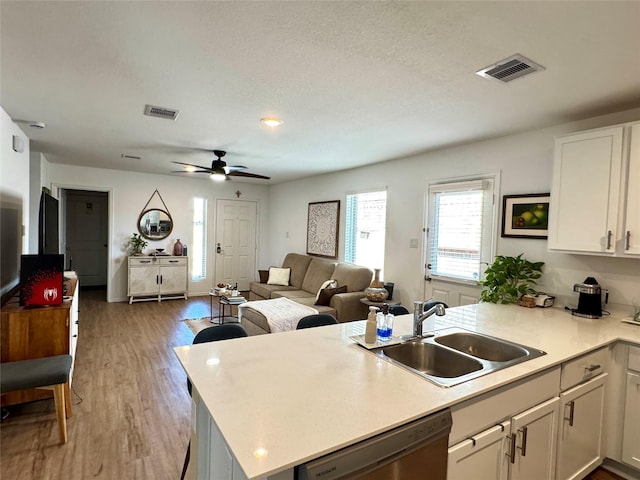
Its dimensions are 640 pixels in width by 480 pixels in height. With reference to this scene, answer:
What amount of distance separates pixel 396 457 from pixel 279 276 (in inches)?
205

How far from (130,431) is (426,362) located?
217 centimetres

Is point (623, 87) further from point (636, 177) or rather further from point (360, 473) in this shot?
point (360, 473)

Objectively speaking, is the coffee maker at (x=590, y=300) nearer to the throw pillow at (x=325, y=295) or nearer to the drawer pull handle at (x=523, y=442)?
the drawer pull handle at (x=523, y=442)

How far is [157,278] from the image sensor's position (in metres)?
6.54

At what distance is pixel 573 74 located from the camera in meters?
2.07

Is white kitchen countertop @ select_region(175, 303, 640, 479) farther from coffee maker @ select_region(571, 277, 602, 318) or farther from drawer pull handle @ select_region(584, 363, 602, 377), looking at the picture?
coffee maker @ select_region(571, 277, 602, 318)

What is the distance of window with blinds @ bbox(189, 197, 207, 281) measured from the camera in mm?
7188

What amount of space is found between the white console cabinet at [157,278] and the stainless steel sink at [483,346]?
19.0ft

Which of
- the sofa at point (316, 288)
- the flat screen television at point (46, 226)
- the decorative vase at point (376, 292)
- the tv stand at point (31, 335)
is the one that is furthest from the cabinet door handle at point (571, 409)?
the flat screen television at point (46, 226)

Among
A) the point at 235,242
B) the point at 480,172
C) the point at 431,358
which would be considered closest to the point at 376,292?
the point at 480,172

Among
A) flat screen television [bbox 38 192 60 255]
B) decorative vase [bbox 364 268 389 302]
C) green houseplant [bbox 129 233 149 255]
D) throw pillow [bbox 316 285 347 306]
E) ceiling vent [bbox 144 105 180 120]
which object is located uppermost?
ceiling vent [bbox 144 105 180 120]

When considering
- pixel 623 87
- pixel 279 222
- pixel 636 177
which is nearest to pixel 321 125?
pixel 623 87

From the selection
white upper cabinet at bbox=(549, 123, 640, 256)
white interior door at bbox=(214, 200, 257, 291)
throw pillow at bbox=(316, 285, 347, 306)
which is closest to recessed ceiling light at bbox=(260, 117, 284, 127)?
throw pillow at bbox=(316, 285, 347, 306)

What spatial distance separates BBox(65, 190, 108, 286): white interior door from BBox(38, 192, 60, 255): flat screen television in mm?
4209
